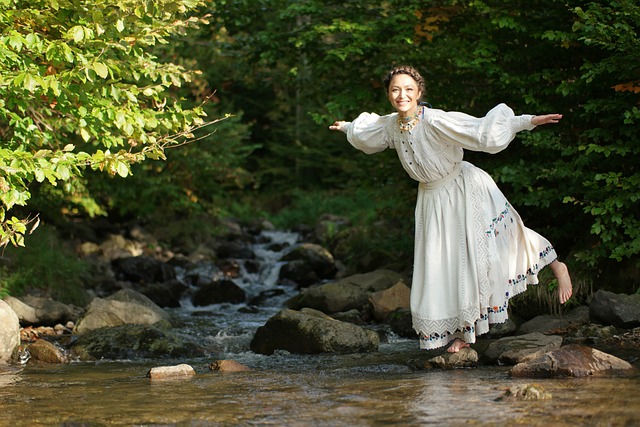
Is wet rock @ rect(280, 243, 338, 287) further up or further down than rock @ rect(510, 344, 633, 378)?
further up

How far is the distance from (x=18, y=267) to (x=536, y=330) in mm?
6977

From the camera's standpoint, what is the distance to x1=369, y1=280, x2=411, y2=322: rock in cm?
970

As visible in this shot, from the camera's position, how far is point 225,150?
16953 millimetres

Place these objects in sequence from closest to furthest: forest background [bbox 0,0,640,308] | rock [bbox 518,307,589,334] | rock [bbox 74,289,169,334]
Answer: forest background [bbox 0,0,640,308] → rock [bbox 518,307,589,334] → rock [bbox 74,289,169,334]

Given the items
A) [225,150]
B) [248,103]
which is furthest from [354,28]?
[248,103]

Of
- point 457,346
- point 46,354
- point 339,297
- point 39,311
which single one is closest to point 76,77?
point 46,354

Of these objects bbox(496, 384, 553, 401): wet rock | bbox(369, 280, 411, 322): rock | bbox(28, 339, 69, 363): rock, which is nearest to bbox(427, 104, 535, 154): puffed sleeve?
bbox(496, 384, 553, 401): wet rock

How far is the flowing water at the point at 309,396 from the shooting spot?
4117 mm

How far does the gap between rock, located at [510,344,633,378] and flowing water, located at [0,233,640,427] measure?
0.48ft

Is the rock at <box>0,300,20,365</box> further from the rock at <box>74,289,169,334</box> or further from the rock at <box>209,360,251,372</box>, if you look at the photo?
the rock at <box>209,360,251,372</box>

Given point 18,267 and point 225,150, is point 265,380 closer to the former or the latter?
point 18,267

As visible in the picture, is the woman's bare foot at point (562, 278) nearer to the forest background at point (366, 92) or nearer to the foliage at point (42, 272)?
the forest background at point (366, 92)

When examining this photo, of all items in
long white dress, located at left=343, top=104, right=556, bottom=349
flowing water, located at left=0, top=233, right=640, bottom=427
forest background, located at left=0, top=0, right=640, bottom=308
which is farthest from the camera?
forest background, located at left=0, top=0, right=640, bottom=308

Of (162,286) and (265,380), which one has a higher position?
(162,286)
